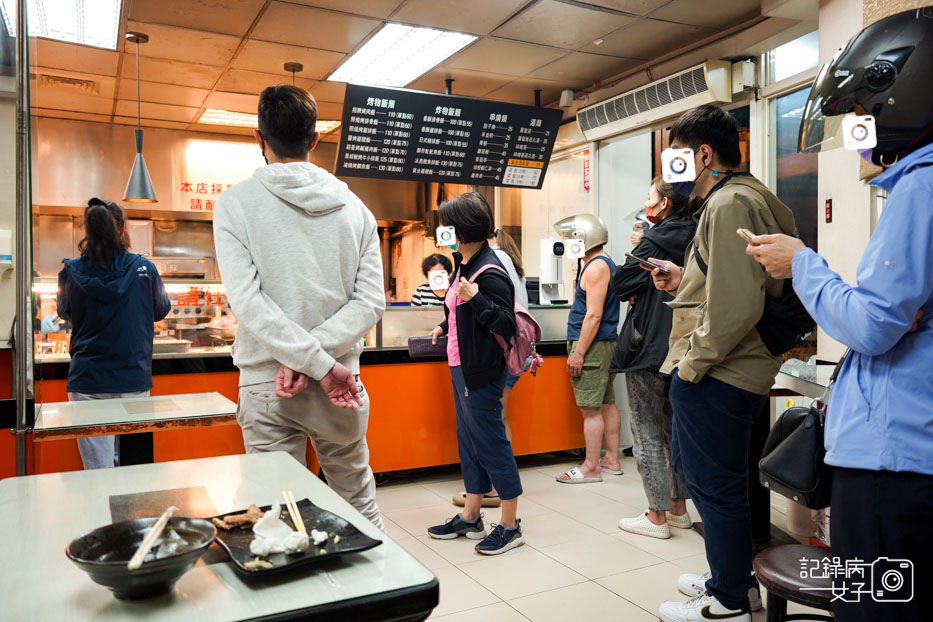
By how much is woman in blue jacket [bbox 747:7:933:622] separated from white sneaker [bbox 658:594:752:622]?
0.87m

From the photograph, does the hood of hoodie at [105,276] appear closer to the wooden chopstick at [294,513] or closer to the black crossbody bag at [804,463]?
the wooden chopstick at [294,513]

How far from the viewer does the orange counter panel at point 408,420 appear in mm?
4035

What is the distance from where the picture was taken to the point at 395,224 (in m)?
9.15

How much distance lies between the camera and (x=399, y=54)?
5.48 meters

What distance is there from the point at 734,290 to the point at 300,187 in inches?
51.5

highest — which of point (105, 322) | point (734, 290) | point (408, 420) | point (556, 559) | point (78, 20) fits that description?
point (78, 20)

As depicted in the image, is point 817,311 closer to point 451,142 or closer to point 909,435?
point 909,435

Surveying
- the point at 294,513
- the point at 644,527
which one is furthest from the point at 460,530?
the point at 294,513

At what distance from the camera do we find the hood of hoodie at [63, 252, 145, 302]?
341cm

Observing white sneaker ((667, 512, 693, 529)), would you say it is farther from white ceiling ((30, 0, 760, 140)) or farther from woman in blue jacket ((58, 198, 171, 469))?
Result: white ceiling ((30, 0, 760, 140))

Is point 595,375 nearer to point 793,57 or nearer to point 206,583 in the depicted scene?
point 793,57

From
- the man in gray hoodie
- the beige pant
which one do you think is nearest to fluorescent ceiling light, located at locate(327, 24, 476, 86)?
the man in gray hoodie

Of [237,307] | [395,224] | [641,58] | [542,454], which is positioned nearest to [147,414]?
[237,307]

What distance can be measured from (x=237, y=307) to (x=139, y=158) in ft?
14.0
